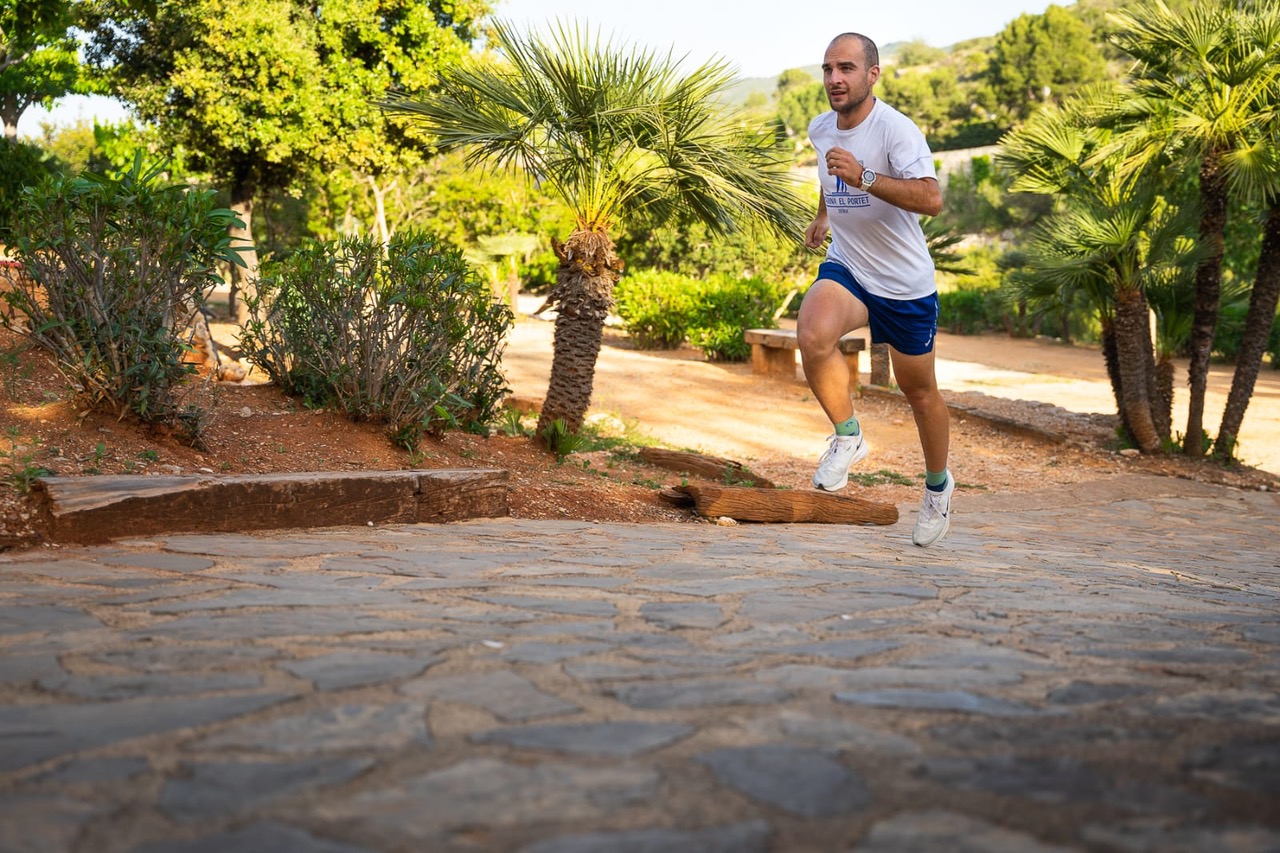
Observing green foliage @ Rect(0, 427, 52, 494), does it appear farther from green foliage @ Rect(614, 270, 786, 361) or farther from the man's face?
green foliage @ Rect(614, 270, 786, 361)

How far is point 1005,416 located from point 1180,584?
11490 mm

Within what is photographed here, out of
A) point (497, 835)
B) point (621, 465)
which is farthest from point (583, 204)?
point (497, 835)

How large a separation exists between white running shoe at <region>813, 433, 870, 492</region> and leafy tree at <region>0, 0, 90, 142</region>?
5006 mm

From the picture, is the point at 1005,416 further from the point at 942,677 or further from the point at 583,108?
the point at 942,677

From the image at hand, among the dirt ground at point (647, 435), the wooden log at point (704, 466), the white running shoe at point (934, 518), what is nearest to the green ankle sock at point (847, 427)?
the white running shoe at point (934, 518)

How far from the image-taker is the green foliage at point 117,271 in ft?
18.1

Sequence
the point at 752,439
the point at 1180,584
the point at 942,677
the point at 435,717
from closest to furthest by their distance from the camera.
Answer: the point at 435,717 < the point at 942,677 < the point at 1180,584 < the point at 752,439

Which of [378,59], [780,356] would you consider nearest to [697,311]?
[780,356]

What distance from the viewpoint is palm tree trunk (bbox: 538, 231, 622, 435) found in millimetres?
9242

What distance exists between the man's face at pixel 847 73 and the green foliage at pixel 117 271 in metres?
2.85

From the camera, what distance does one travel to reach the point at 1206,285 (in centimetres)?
1269

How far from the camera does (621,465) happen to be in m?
9.19

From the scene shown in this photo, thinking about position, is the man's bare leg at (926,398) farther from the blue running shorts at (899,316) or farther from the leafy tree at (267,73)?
the leafy tree at (267,73)

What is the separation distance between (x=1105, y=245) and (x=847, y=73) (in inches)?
341
